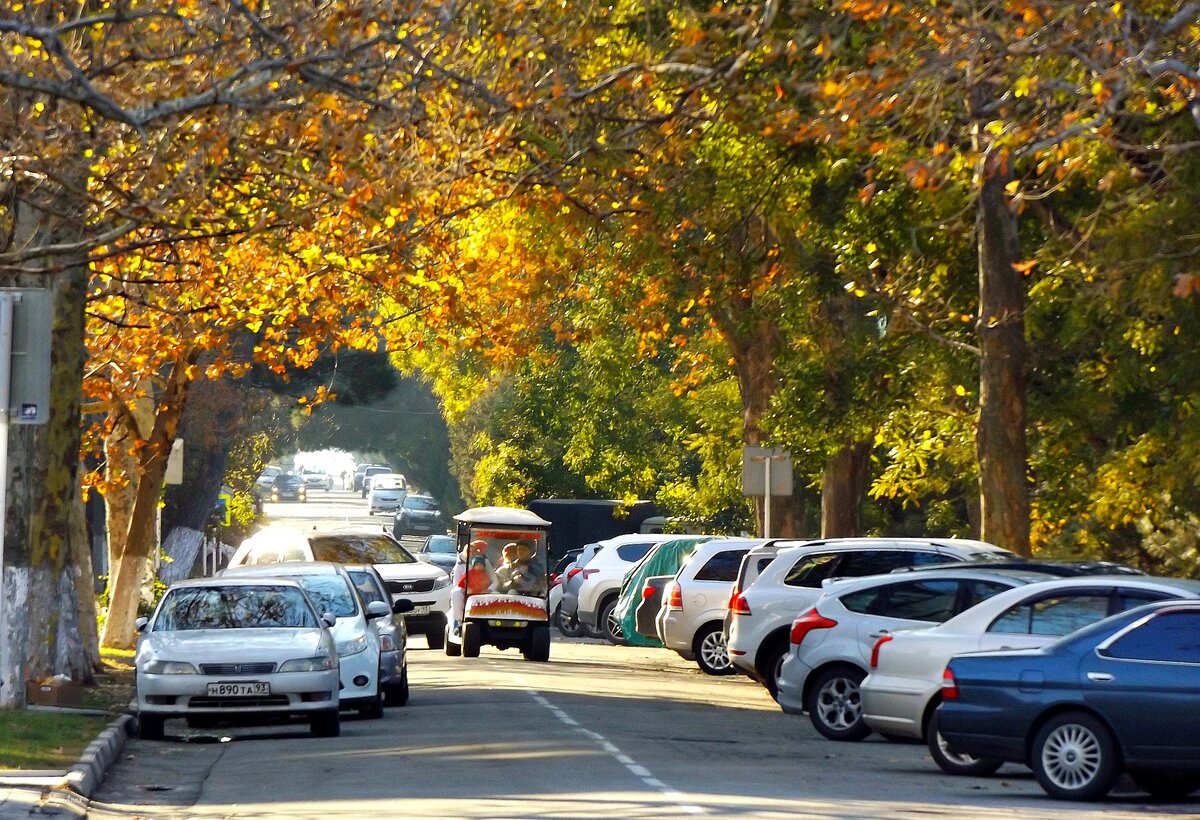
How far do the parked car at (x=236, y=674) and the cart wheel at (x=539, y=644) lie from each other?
1117 cm

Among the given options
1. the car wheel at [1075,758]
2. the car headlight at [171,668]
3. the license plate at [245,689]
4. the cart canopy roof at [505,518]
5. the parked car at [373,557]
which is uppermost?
the cart canopy roof at [505,518]

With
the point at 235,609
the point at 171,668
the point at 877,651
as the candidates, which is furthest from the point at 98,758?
the point at 877,651

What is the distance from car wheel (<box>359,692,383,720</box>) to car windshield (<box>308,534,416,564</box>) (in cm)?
942

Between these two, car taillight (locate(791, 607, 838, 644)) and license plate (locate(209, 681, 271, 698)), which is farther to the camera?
car taillight (locate(791, 607, 838, 644))

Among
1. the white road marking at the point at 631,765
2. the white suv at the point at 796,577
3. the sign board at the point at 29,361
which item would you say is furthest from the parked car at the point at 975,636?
the sign board at the point at 29,361

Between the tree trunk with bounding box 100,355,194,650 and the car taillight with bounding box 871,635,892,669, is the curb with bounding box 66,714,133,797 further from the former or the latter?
the tree trunk with bounding box 100,355,194,650

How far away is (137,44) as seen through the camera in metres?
13.8

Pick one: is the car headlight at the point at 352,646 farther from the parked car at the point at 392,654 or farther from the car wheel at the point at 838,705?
the car wheel at the point at 838,705

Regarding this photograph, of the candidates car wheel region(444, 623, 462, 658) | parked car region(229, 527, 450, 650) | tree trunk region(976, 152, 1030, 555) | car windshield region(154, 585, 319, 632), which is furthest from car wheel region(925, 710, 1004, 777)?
car wheel region(444, 623, 462, 658)

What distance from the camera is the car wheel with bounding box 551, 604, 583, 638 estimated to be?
3641 cm

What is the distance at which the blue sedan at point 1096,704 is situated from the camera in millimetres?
12258

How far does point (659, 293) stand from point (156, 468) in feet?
23.7

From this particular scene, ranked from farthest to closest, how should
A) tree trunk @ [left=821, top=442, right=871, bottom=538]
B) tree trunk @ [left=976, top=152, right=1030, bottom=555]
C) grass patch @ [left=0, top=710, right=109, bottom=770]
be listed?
tree trunk @ [left=821, top=442, right=871, bottom=538]
tree trunk @ [left=976, top=152, right=1030, bottom=555]
grass patch @ [left=0, top=710, right=109, bottom=770]

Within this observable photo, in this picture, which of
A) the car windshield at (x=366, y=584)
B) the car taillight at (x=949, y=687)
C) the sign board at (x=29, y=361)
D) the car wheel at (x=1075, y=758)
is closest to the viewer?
the car wheel at (x=1075, y=758)
